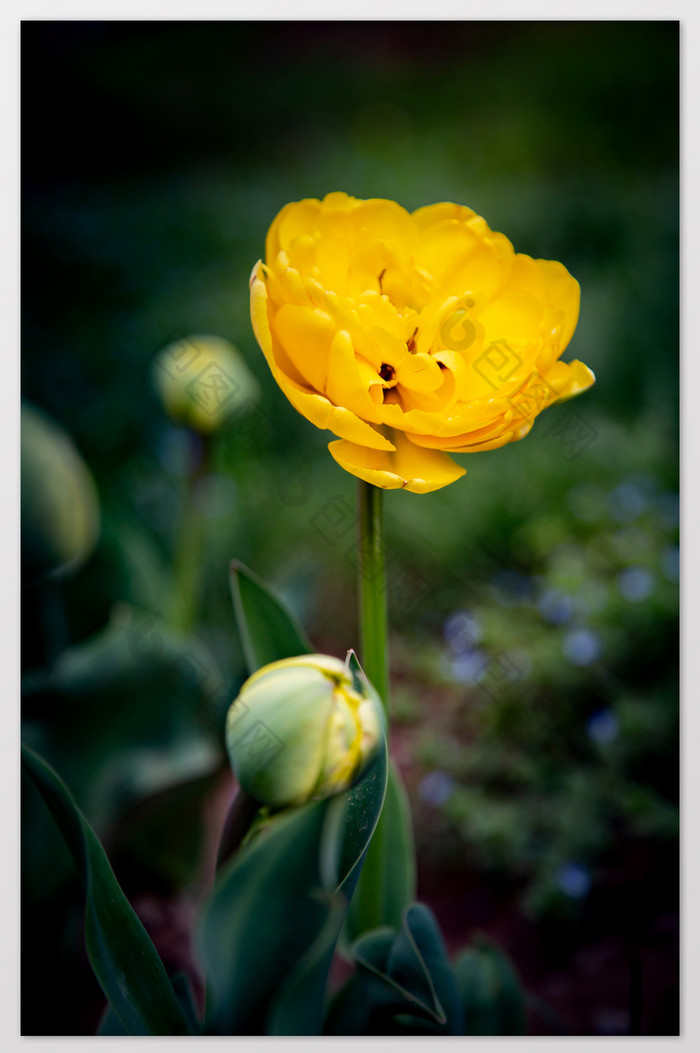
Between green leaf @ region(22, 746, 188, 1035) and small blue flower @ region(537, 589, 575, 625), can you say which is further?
small blue flower @ region(537, 589, 575, 625)

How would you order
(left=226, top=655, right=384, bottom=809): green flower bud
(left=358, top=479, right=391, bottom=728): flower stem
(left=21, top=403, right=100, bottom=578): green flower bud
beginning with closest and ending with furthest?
(left=226, top=655, right=384, bottom=809): green flower bud
(left=358, top=479, right=391, bottom=728): flower stem
(left=21, top=403, right=100, bottom=578): green flower bud

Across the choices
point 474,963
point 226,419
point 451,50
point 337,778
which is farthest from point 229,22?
point 474,963

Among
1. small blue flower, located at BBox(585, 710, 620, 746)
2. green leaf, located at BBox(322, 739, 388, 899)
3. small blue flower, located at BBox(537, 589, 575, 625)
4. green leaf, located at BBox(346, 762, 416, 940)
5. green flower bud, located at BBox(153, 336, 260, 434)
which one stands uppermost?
green flower bud, located at BBox(153, 336, 260, 434)

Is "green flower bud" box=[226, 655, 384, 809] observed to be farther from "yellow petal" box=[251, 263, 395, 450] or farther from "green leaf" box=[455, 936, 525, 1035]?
"green leaf" box=[455, 936, 525, 1035]

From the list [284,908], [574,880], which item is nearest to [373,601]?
[284,908]

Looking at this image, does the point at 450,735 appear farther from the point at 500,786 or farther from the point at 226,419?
the point at 226,419

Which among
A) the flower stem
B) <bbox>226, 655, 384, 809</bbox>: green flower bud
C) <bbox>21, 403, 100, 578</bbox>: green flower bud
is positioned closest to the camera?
<bbox>226, 655, 384, 809</bbox>: green flower bud

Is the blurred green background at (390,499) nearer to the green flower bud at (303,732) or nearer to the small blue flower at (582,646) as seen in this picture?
the small blue flower at (582,646)

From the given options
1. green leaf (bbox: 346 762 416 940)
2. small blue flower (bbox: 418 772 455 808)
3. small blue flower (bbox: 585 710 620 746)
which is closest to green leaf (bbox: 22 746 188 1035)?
green leaf (bbox: 346 762 416 940)
